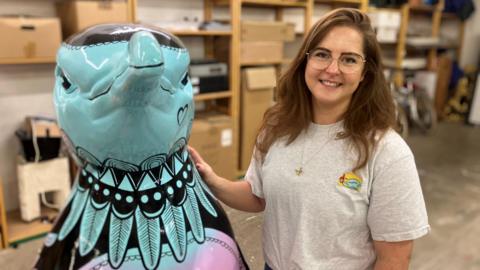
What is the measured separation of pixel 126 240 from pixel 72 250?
4.2 inches

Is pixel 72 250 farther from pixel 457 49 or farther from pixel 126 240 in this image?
pixel 457 49

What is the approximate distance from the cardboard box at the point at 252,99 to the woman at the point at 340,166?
242 cm

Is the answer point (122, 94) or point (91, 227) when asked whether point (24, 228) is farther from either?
point (122, 94)

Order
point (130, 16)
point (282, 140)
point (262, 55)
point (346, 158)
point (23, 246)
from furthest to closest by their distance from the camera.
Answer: point (262, 55) → point (130, 16) → point (23, 246) → point (282, 140) → point (346, 158)

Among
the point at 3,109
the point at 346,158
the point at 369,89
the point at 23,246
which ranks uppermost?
the point at 369,89

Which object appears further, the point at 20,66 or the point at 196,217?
the point at 20,66

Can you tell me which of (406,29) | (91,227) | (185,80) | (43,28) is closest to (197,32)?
(43,28)

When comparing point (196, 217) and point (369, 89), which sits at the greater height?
point (369, 89)

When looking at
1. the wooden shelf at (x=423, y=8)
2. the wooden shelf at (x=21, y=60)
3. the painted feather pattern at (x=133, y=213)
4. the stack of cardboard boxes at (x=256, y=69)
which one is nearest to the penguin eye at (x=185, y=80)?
the painted feather pattern at (x=133, y=213)

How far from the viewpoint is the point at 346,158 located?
949 millimetres

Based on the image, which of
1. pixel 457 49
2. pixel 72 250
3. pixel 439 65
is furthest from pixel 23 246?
pixel 457 49

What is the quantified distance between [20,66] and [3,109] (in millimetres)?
285

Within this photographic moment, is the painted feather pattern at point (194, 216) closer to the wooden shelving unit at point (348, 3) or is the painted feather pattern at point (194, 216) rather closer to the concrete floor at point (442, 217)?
the concrete floor at point (442, 217)

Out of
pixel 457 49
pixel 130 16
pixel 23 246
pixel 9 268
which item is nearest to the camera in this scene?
pixel 9 268
